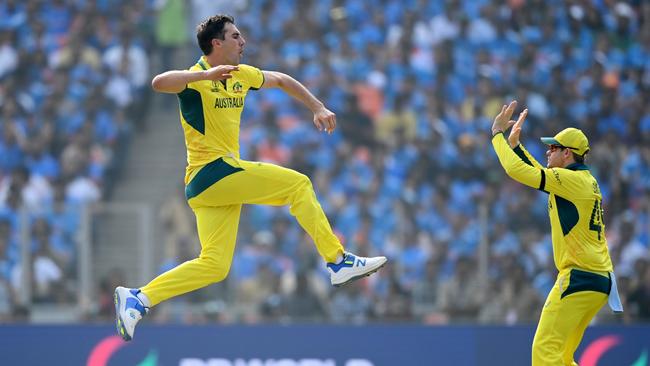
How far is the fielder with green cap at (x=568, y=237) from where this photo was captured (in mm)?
9039

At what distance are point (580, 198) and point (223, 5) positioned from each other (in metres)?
11.0

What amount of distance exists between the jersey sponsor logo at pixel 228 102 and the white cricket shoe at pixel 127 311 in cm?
158

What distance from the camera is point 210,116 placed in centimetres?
880

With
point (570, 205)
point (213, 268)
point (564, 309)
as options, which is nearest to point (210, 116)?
point (213, 268)

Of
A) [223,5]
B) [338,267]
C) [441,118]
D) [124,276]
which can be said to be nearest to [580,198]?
[338,267]

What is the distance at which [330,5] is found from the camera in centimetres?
1903

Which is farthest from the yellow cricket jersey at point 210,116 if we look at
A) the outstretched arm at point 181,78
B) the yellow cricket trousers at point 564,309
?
the yellow cricket trousers at point 564,309

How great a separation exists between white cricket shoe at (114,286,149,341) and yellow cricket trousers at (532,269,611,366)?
308cm

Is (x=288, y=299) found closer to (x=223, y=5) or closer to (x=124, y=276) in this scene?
(x=124, y=276)

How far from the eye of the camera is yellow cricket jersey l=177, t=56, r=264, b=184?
8.74m

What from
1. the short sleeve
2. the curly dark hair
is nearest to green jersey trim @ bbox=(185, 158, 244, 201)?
the short sleeve

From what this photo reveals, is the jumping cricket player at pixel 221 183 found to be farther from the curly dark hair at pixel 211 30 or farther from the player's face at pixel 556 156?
the player's face at pixel 556 156

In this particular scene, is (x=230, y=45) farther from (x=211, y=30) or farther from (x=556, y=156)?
(x=556, y=156)

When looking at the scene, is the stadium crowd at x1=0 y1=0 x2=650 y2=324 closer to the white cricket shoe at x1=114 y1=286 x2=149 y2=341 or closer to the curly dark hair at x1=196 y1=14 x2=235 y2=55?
the white cricket shoe at x1=114 y1=286 x2=149 y2=341
